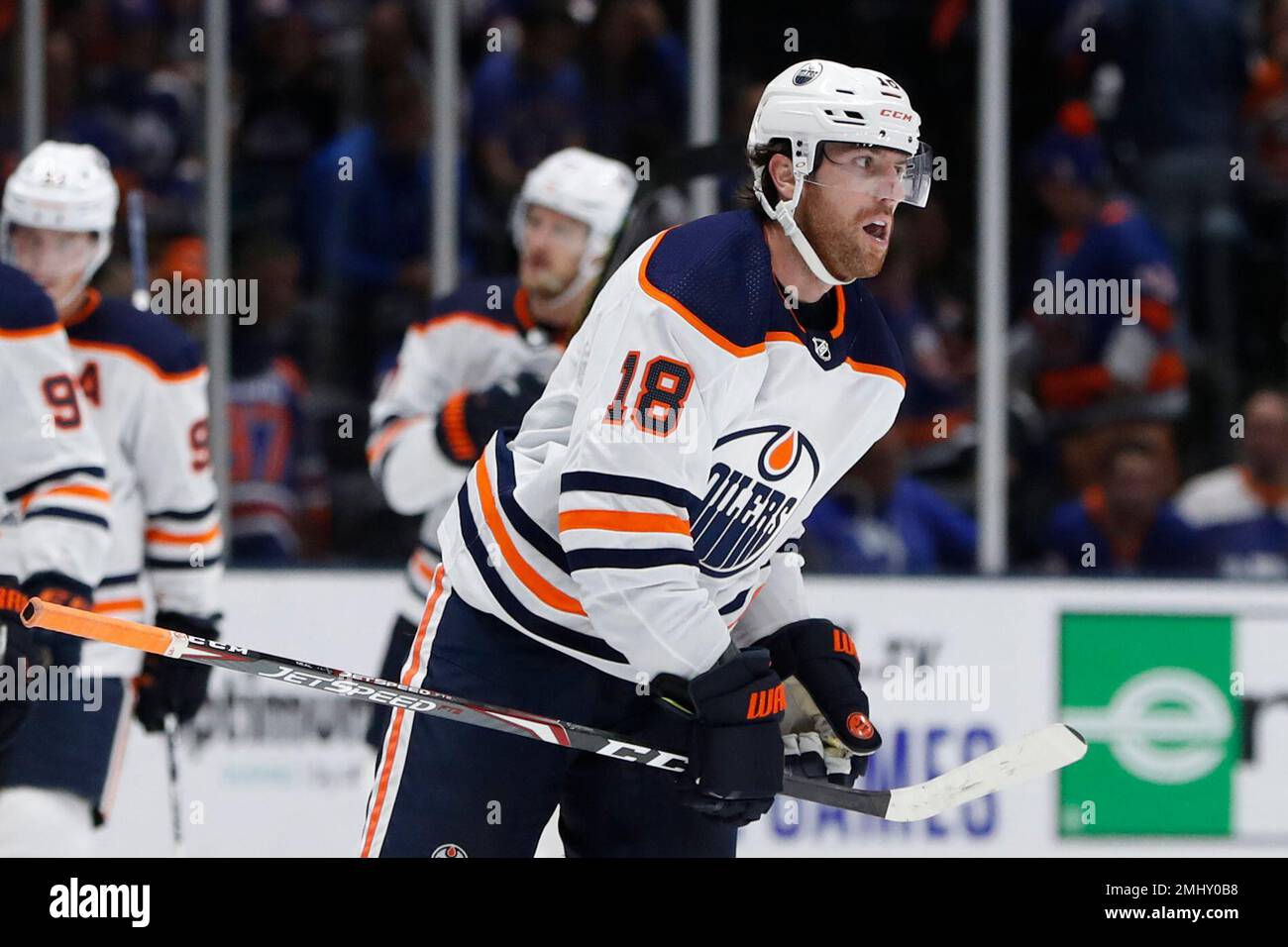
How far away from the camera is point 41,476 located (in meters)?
3.20

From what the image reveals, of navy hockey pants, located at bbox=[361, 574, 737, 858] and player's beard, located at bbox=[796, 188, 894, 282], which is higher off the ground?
player's beard, located at bbox=[796, 188, 894, 282]

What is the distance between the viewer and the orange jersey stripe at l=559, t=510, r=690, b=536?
2326 mm

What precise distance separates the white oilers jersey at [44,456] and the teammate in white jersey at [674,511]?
0.80 metres

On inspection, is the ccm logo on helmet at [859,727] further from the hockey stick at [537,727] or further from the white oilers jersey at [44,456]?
the white oilers jersey at [44,456]

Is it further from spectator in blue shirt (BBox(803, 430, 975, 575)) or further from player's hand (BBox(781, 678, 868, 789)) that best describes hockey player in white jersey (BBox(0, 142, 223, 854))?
spectator in blue shirt (BBox(803, 430, 975, 575))

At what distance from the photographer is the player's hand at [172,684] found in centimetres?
375

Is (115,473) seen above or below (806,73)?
below

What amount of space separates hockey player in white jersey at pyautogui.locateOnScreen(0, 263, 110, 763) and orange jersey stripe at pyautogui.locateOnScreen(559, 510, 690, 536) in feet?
3.53

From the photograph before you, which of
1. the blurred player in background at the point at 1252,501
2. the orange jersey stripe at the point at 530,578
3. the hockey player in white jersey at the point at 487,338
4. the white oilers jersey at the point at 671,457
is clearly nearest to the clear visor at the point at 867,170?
the white oilers jersey at the point at 671,457

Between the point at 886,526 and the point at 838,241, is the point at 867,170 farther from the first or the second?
the point at 886,526

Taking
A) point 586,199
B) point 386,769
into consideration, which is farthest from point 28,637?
point 586,199

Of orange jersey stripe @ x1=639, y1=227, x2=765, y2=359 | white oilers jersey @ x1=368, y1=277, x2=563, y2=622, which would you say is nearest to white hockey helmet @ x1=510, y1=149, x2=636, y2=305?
white oilers jersey @ x1=368, y1=277, x2=563, y2=622

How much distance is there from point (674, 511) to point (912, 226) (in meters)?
3.18
